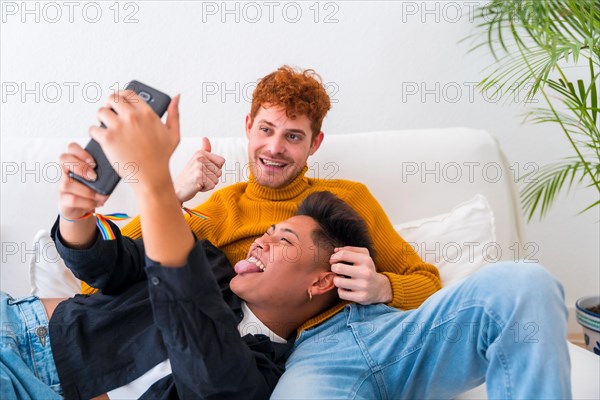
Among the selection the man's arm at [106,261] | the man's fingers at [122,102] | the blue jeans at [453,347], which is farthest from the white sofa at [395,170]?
the man's fingers at [122,102]

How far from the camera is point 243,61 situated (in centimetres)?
244

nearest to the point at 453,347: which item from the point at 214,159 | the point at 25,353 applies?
the point at 214,159

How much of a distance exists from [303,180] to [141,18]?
0.95 meters

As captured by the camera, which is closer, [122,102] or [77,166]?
[122,102]

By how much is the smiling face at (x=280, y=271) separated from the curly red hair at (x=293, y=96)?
1.52ft

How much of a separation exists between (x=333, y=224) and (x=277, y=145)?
1.17 ft

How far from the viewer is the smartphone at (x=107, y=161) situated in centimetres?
109

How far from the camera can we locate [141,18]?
2377mm

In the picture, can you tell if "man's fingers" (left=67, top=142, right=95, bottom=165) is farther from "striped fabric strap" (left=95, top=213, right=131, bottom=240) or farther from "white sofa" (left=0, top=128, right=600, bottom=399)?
"white sofa" (left=0, top=128, right=600, bottom=399)

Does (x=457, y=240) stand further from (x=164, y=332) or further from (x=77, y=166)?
(x=77, y=166)

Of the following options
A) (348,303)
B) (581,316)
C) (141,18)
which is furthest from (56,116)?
(581,316)

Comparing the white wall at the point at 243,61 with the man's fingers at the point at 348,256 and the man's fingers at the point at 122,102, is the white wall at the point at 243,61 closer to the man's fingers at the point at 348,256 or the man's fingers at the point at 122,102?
the man's fingers at the point at 348,256

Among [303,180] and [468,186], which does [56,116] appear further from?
[468,186]

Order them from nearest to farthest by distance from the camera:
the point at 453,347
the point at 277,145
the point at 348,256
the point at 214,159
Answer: the point at 453,347, the point at 348,256, the point at 214,159, the point at 277,145
